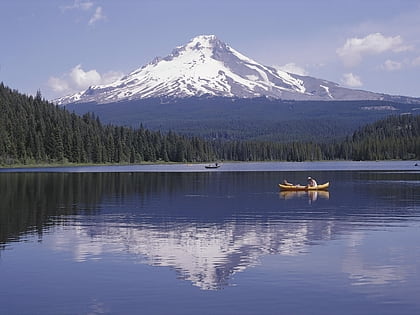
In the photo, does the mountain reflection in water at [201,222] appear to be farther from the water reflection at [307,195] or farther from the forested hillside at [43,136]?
the forested hillside at [43,136]

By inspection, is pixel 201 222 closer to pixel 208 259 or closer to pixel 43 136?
pixel 208 259

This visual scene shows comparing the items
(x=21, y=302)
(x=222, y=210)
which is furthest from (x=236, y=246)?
(x=222, y=210)

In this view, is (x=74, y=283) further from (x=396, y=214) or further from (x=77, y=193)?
(x=77, y=193)

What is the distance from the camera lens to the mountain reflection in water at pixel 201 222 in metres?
29.3

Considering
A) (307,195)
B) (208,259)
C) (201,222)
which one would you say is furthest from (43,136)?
(208,259)

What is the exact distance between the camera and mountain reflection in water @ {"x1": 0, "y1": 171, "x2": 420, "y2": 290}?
29266 mm

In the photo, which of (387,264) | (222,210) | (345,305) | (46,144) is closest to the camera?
(345,305)

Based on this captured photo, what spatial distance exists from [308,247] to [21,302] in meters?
14.9

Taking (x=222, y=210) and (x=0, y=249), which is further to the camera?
(x=222, y=210)

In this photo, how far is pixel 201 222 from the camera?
4347 centimetres

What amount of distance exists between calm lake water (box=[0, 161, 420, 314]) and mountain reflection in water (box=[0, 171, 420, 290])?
8 centimetres

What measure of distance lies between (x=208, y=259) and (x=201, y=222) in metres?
14.6

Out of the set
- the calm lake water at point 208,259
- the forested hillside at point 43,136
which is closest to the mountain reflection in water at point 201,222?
the calm lake water at point 208,259

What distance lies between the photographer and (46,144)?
17350 cm
